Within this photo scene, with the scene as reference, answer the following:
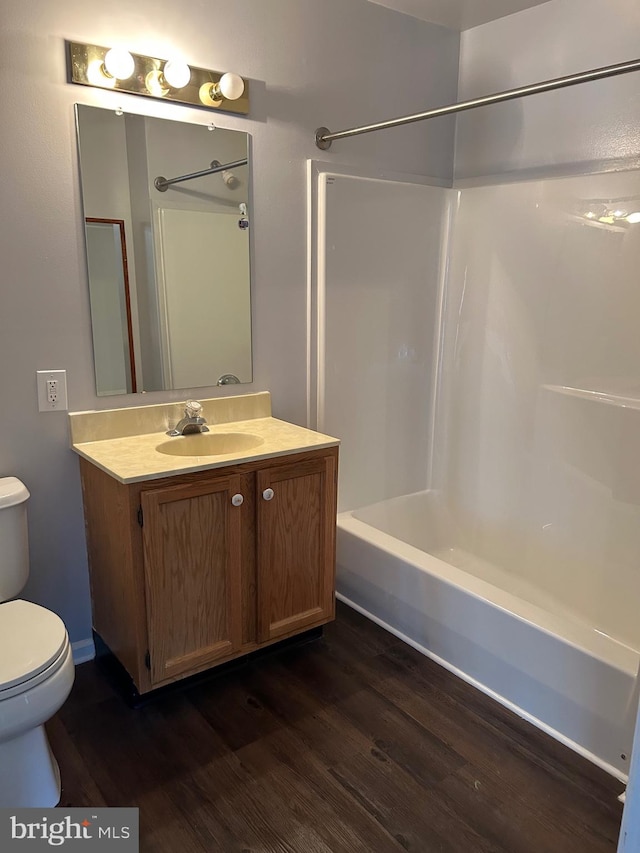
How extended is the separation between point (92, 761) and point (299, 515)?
A: 3.13ft

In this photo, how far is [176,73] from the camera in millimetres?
1999

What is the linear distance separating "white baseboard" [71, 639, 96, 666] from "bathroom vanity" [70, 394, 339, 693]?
95 mm

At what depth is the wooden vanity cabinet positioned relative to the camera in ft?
6.12

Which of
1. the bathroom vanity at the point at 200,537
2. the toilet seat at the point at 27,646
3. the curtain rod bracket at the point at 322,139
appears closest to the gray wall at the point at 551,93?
the curtain rod bracket at the point at 322,139

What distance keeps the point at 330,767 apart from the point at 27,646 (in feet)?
2.98

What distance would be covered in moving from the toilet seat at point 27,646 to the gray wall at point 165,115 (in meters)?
0.45

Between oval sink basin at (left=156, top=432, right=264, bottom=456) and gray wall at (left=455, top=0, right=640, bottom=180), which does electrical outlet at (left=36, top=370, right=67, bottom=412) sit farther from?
gray wall at (left=455, top=0, right=640, bottom=180)

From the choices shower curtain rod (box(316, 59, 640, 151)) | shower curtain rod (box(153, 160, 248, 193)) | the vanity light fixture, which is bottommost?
shower curtain rod (box(153, 160, 248, 193))

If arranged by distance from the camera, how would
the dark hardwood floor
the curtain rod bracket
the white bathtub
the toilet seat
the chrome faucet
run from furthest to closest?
the curtain rod bracket < the chrome faucet < the white bathtub < the dark hardwood floor < the toilet seat

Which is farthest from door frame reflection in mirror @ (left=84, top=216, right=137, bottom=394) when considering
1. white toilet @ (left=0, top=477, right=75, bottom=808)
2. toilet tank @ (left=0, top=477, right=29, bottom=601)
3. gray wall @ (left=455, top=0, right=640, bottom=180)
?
gray wall @ (left=455, top=0, right=640, bottom=180)

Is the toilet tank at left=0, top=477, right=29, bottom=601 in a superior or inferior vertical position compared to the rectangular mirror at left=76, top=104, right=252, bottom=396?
inferior

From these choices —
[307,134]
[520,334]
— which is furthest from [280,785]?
[307,134]

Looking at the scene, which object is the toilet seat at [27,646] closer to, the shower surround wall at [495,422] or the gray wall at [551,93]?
the shower surround wall at [495,422]

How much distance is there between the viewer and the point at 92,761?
70.7 inches
